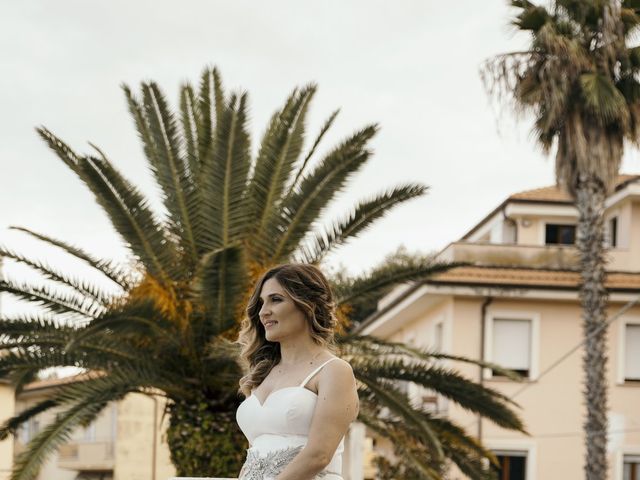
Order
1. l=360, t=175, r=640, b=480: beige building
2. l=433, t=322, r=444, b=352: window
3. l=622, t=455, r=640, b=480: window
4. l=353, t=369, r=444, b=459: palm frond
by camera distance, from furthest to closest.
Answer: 1. l=433, t=322, r=444, b=352: window
2. l=622, t=455, r=640, b=480: window
3. l=360, t=175, r=640, b=480: beige building
4. l=353, t=369, r=444, b=459: palm frond

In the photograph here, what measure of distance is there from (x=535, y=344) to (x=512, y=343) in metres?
0.53

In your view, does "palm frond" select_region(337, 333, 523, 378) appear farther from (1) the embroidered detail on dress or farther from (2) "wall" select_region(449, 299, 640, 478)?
(2) "wall" select_region(449, 299, 640, 478)

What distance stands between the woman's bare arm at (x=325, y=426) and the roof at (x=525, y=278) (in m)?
26.9

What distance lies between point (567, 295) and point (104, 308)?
16.9m

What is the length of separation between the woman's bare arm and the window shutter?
28322 mm

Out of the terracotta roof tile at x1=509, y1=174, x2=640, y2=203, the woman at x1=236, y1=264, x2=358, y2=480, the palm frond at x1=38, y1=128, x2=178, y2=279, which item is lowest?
the woman at x1=236, y1=264, x2=358, y2=480

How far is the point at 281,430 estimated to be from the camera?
468 centimetres

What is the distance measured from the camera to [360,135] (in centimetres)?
1748

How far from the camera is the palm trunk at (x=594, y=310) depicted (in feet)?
86.8

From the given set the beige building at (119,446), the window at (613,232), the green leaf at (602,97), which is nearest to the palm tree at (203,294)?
→ the green leaf at (602,97)

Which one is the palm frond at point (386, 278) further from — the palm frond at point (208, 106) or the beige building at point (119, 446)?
the beige building at point (119, 446)

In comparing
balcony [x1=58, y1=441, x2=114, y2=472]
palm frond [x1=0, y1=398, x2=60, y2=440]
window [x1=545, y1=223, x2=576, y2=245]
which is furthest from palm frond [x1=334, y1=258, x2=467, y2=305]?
balcony [x1=58, y1=441, x2=114, y2=472]

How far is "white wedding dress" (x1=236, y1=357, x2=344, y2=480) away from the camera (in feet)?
15.2

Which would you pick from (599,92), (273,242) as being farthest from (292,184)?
(599,92)
